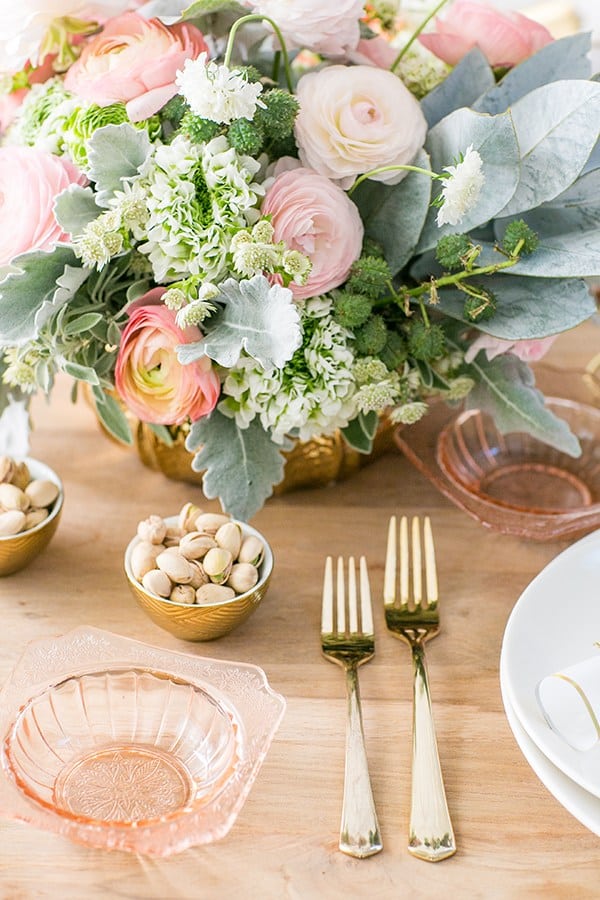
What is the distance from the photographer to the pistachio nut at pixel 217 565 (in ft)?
2.46

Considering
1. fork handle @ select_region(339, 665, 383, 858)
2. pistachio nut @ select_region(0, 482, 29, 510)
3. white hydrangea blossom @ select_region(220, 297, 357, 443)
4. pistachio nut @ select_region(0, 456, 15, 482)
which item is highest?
white hydrangea blossom @ select_region(220, 297, 357, 443)

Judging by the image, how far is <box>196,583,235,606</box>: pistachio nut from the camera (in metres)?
0.74

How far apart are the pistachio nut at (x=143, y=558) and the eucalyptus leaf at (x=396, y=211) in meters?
0.31

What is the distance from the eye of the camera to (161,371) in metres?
0.77

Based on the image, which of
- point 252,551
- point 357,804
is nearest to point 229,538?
point 252,551

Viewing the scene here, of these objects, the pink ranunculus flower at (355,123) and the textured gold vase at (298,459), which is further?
the textured gold vase at (298,459)

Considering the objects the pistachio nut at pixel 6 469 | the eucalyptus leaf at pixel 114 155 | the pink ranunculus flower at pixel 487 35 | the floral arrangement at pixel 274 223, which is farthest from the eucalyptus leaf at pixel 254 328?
the pink ranunculus flower at pixel 487 35

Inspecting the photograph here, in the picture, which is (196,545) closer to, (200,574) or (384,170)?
(200,574)

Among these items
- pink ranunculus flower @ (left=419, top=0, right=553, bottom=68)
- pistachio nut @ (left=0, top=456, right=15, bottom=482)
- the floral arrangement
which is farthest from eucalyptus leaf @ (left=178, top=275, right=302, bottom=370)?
pink ranunculus flower @ (left=419, top=0, right=553, bottom=68)

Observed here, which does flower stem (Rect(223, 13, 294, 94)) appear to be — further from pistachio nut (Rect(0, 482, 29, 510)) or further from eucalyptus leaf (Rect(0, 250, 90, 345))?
pistachio nut (Rect(0, 482, 29, 510))

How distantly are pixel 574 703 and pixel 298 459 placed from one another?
1.29 ft

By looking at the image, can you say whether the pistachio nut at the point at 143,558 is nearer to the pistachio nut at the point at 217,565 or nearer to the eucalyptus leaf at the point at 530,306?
the pistachio nut at the point at 217,565

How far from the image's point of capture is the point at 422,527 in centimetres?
94

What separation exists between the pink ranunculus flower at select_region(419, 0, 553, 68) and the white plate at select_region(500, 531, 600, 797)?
0.46 m
